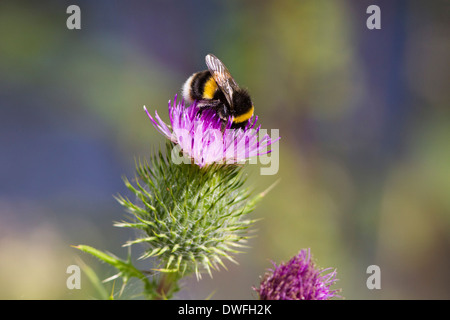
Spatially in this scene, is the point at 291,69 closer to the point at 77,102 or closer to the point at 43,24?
the point at 77,102

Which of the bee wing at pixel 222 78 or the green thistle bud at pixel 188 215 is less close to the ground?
the bee wing at pixel 222 78

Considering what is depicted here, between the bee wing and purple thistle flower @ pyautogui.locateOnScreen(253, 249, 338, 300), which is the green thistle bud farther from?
the bee wing

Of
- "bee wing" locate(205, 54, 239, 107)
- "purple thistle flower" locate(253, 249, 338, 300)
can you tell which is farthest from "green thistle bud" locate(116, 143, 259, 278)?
"bee wing" locate(205, 54, 239, 107)

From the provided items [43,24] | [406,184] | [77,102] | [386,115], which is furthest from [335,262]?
[43,24]

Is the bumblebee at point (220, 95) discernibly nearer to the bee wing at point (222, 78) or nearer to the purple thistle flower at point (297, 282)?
the bee wing at point (222, 78)

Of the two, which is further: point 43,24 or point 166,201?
point 43,24

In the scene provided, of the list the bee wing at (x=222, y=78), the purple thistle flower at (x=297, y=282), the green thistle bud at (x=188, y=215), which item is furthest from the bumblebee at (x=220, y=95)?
the purple thistle flower at (x=297, y=282)
